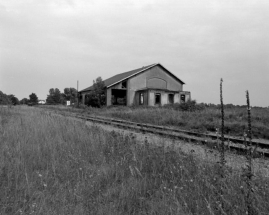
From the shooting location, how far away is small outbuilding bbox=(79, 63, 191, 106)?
3334cm

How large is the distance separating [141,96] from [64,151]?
3065 centimetres

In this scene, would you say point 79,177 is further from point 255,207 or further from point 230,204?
point 255,207

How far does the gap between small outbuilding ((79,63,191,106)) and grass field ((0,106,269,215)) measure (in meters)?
28.0

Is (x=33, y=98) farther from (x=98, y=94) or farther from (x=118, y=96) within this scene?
(x=98, y=94)

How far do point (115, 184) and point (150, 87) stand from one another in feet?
Result: 107

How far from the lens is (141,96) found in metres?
35.1

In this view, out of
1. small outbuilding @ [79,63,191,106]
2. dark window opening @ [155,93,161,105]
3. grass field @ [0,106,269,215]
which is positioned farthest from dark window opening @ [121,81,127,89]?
grass field @ [0,106,269,215]

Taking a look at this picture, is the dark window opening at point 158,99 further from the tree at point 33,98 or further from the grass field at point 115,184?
the tree at point 33,98

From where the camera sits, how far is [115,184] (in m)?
3.21

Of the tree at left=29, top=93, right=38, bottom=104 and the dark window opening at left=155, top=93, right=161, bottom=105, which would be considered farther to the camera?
the tree at left=29, top=93, right=38, bottom=104

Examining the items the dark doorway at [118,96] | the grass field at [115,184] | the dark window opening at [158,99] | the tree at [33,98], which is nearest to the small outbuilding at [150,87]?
the dark window opening at [158,99]

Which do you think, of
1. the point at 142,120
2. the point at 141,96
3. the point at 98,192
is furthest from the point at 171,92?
the point at 98,192

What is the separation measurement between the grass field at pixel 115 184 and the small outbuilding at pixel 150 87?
28050mm

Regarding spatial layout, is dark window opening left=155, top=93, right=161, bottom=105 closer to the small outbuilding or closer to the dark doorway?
the small outbuilding
